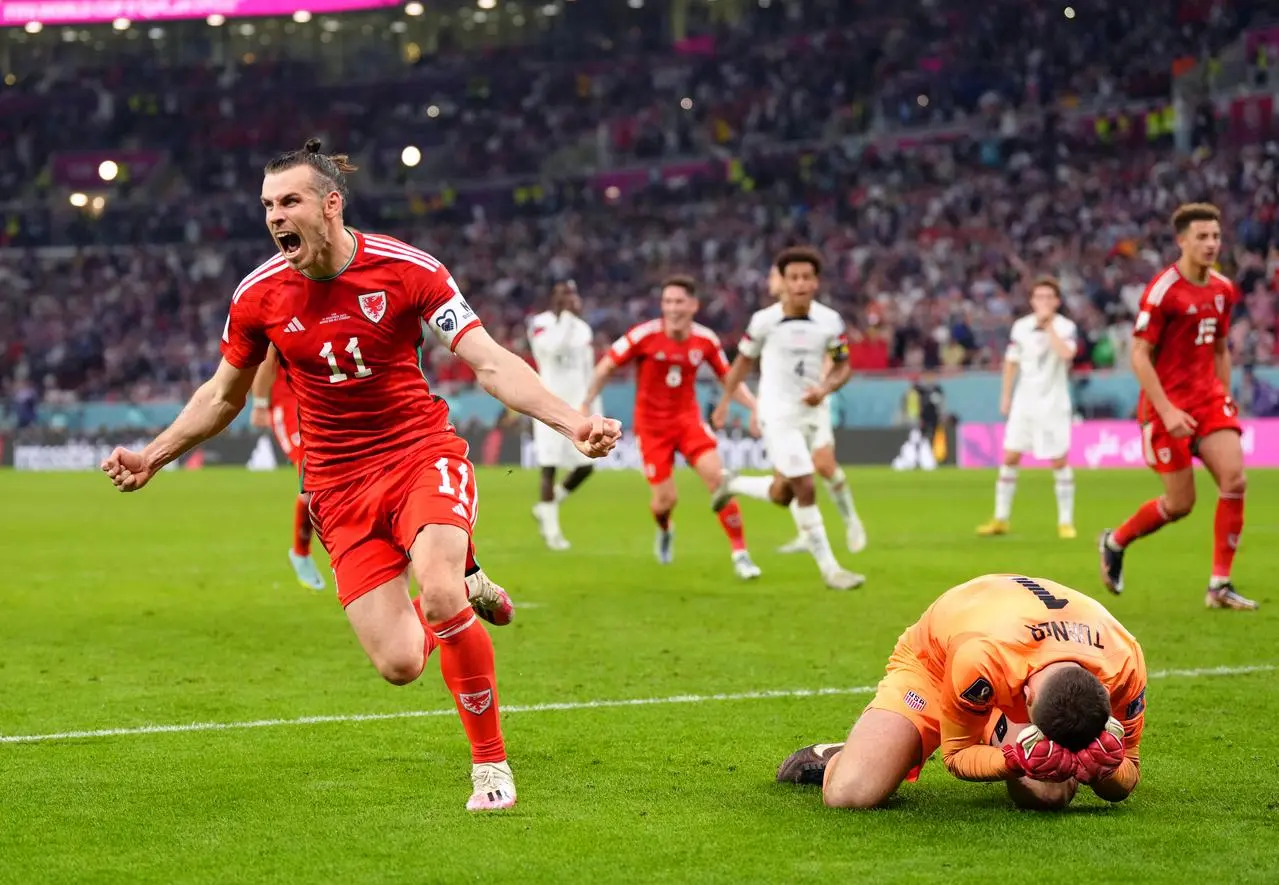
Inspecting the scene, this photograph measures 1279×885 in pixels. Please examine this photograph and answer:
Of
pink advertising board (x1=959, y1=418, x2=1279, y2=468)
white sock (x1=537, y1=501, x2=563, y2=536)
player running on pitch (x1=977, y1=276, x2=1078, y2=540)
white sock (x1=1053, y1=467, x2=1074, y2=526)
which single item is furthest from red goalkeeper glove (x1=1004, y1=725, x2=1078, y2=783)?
pink advertising board (x1=959, y1=418, x2=1279, y2=468)

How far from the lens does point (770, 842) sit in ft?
17.0

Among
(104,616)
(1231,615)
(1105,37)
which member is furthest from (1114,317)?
(104,616)

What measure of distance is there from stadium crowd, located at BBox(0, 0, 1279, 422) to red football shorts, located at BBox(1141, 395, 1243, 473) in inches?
765

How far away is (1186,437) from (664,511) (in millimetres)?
5157

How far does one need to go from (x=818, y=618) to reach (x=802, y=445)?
2495 millimetres

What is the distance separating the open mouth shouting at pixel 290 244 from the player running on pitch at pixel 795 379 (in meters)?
7.09

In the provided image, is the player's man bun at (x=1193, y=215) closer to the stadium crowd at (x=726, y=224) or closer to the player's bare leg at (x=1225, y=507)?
the player's bare leg at (x=1225, y=507)

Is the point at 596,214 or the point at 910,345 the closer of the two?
the point at 910,345

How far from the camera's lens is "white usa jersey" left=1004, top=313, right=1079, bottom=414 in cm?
1847

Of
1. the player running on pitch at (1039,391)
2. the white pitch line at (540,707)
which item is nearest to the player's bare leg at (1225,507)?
the white pitch line at (540,707)

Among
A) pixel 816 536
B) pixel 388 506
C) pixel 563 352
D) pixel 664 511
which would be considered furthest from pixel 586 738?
pixel 563 352

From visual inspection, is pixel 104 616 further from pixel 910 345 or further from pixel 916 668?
pixel 910 345

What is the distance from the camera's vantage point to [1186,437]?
10.6 metres

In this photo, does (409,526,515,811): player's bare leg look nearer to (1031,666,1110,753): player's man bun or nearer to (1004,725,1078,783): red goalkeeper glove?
(1004,725,1078,783): red goalkeeper glove
